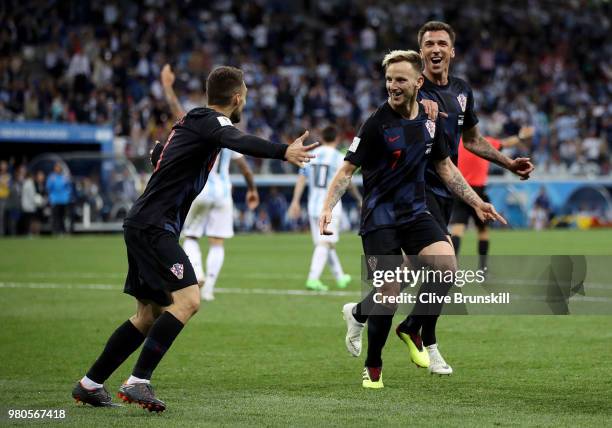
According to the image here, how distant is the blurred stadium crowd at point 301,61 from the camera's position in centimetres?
3469

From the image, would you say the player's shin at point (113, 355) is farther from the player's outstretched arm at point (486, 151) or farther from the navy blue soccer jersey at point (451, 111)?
the player's outstretched arm at point (486, 151)

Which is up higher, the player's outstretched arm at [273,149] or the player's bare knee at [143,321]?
the player's outstretched arm at [273,149]

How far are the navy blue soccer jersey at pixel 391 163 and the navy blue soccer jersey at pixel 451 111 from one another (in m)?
0.64

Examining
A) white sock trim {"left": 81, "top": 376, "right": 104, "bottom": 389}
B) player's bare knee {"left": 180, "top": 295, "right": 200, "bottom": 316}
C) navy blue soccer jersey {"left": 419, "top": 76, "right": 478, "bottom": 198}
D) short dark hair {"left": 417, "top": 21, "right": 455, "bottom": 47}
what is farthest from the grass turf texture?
short dark hair {"left": 417, "top": 21, "right": 455, "bottom": 47}

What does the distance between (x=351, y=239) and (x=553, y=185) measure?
→ 34.3 ft

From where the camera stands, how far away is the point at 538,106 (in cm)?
4472

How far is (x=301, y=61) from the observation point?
42188 mm

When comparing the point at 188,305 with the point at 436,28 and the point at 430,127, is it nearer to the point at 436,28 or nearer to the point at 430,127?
the point at 430,127

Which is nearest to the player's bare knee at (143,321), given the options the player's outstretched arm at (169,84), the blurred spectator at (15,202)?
the player's outstretched arm at (169,84)

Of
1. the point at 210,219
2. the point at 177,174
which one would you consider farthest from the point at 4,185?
the point at 177,174

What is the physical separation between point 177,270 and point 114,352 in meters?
0.69

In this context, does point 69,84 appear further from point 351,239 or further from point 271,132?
point 351,239

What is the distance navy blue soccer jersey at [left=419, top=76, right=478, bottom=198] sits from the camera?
8.88 metres

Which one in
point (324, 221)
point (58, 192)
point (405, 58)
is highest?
point (405, 58)
